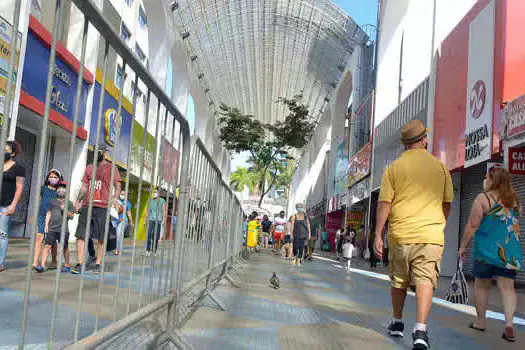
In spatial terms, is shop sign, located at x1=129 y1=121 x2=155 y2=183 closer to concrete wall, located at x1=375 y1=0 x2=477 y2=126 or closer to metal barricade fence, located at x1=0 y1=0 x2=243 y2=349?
metal barricade fence, located at x1=0 y1=0 x2=243 y2=349

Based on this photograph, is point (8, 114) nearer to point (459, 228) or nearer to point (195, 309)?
point (195, 309)

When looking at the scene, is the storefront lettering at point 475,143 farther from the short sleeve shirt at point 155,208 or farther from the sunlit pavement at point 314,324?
the short sleeve shirt at point 155,208

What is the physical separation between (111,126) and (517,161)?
10.6 m

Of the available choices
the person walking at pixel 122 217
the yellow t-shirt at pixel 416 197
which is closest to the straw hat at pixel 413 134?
the yellow t-shirt at pixel 416 197

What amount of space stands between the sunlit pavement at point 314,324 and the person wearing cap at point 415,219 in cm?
47

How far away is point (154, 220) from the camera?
3574 mm

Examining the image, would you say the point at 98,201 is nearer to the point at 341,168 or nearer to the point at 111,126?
the point at 111,126

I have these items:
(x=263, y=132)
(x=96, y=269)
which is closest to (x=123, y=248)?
(x=96, y=269)

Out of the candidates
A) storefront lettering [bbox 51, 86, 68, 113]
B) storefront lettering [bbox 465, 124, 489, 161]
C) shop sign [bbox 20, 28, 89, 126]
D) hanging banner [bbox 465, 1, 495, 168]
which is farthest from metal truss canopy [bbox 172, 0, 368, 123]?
storefront lettering [bbox 51, 86, 68, 113]

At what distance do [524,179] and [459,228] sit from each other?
4341mm

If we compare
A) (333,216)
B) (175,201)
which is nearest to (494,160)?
(175,201)

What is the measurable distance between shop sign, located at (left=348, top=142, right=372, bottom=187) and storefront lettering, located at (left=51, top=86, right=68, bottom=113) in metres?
25.7

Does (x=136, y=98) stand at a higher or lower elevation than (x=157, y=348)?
higher

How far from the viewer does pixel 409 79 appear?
933 inches
